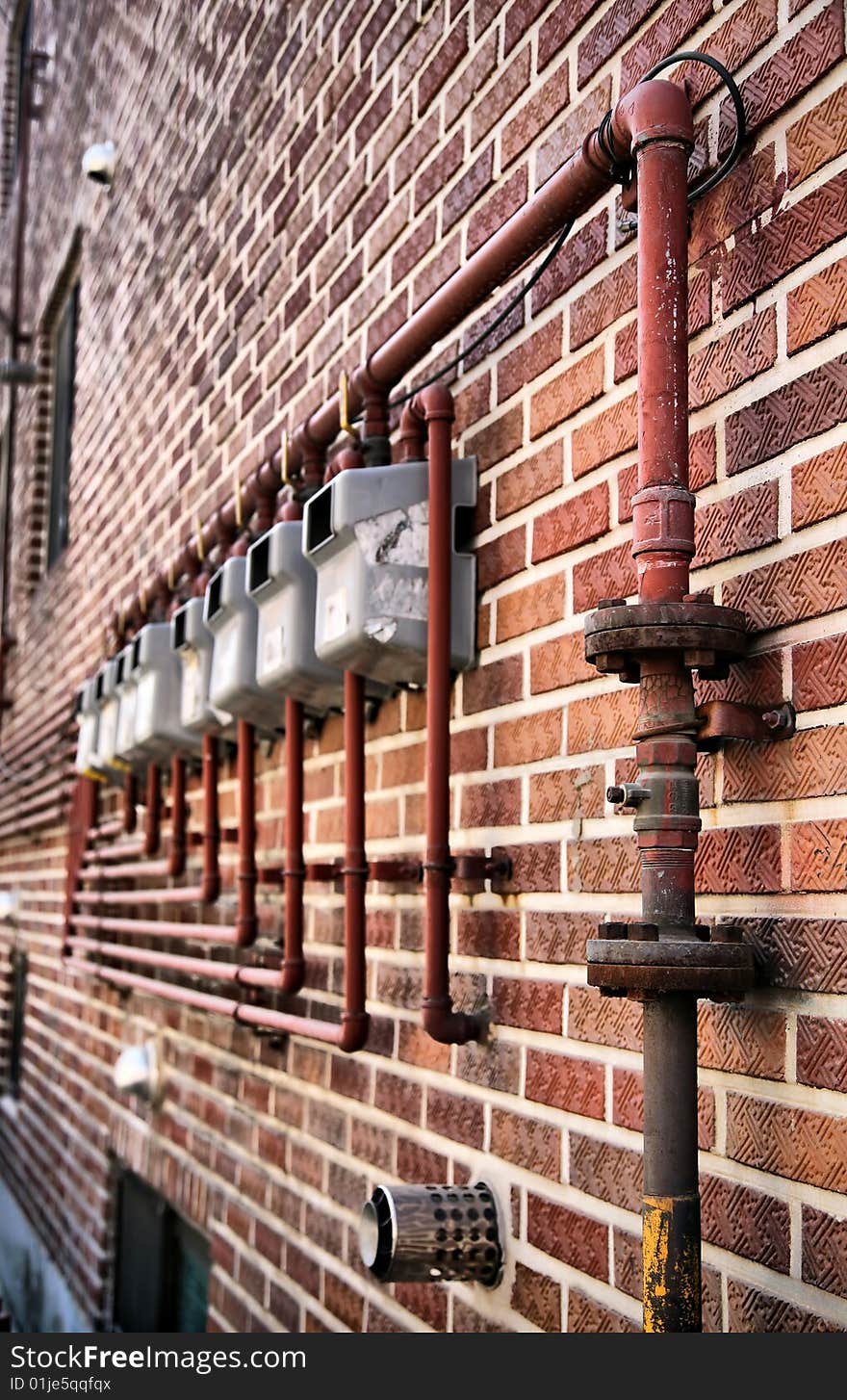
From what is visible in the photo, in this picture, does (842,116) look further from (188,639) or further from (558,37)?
(188,639)

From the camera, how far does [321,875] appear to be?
98.8 inches

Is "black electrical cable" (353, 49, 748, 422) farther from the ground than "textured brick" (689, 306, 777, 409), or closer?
farther from the ground

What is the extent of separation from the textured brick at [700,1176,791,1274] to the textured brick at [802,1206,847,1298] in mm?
29

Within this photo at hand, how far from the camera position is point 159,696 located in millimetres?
3475

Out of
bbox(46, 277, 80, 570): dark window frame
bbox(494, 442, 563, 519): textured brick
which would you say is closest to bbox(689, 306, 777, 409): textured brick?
bbox(494, 442, 563, 519): textured brick

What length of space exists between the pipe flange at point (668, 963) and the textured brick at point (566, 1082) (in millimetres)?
353

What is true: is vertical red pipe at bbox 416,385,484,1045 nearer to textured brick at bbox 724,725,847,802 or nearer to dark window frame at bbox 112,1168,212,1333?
textured brick at bbox 724,725,847,802

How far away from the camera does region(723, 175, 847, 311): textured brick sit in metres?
1.37

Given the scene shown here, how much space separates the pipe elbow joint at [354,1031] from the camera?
2.26 metres

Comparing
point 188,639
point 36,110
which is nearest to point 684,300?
point 188,639

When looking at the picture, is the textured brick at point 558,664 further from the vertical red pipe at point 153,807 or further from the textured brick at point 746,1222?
the vertical red pipe at point 153,807

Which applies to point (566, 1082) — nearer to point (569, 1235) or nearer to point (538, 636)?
point (569, 1235)

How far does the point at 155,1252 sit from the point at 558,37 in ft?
11.9

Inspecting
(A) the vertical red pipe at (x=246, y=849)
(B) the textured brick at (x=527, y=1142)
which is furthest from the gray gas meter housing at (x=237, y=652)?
(B) the textured brick at (x=527, y=1142)
